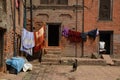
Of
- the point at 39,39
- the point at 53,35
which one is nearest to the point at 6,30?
the point at 39,39

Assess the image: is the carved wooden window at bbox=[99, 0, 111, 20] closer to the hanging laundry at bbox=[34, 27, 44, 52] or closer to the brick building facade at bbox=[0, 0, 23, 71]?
the hanging laundry at bbox=[34, 27, 44, 52]

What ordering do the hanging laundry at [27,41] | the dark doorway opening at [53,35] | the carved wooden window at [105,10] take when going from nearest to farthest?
the hanging laundry at [27,41], the carved wooden window at [105,10], the dark doorway opening at [53,35]

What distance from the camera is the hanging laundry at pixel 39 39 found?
23391 millimetres

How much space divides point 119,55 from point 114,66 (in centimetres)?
382

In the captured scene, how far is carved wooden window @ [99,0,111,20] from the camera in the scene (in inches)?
989

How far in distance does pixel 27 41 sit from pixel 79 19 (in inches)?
205

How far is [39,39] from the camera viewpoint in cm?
2364

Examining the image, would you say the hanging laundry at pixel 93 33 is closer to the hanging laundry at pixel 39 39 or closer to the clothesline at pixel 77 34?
the clothesline at pixel 77 34

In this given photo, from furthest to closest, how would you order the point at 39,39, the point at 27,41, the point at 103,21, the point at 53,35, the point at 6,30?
the point at 53,35 < the point at 103,21 < the point at 39,39 < the point at 27,41 < the point at 6,30

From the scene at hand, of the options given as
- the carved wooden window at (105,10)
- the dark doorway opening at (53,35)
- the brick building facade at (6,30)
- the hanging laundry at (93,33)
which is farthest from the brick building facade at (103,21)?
the brick building facade at (6,30)

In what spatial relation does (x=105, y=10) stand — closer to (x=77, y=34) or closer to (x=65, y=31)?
(x=77, y=34)

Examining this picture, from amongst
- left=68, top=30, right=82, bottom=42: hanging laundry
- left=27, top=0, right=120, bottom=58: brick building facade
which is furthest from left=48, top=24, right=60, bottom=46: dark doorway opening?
left=68, top=30, right=82, bottom=42: hanging laundry

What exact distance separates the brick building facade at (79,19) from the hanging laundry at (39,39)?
71 cm

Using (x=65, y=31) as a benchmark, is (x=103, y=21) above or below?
above
